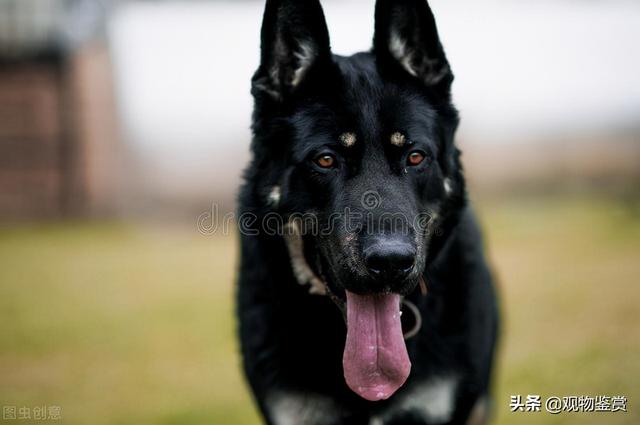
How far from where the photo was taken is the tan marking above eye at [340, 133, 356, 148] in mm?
3078

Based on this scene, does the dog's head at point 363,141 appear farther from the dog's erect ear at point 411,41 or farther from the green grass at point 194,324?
the green grass at point 194,324

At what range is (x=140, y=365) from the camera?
5820 millimetres

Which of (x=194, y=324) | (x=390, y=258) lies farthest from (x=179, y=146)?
(x=390, y=258)

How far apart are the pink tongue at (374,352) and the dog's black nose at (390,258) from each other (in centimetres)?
18

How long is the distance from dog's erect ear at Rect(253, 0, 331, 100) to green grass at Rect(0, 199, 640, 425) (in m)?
2.25

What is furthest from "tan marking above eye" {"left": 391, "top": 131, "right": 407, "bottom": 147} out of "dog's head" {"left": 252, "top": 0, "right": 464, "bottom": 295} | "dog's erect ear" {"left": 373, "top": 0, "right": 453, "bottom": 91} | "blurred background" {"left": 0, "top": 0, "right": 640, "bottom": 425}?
"blurred background" {"left": 0, "top": 0, "right": 640, "bottom": 425}

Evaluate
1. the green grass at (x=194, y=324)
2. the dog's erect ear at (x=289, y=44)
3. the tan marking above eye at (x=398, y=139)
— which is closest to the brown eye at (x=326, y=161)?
the tan marking above eye at (x=398, y=139)

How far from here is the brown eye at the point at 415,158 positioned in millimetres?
3119

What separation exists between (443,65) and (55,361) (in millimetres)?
4290

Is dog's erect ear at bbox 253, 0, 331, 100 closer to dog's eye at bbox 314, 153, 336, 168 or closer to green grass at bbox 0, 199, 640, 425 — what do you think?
dog's eye at bbox 314, 153, 336, 168

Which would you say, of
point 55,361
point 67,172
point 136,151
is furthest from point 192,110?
point 55,361

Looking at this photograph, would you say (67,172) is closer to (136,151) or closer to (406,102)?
(136,151)

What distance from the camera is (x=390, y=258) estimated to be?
2.74 metres

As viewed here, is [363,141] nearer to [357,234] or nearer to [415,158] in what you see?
[415,158]
